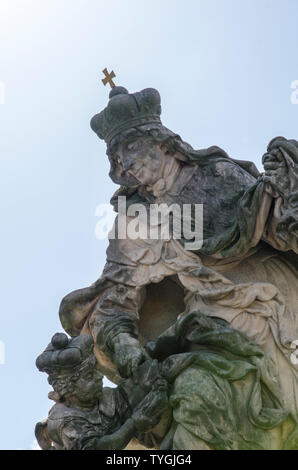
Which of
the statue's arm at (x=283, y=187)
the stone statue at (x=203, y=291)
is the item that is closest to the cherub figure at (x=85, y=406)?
the stone statue at (x=203, y=291)

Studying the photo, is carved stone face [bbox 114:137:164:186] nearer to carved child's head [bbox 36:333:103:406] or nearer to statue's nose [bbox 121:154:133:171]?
statue's nose [bbox 121:154:133:171]

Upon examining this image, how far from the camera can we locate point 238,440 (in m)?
7.85

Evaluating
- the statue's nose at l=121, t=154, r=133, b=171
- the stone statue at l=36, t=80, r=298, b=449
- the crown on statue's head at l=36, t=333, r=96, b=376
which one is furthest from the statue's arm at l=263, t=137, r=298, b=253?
the crown on statue's head at l=36, t=333, r=96, b=376

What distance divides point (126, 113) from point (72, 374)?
2518 millimetres

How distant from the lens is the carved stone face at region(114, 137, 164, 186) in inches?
377

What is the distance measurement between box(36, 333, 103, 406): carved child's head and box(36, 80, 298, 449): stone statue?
0.38m

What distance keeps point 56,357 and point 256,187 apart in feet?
6.41

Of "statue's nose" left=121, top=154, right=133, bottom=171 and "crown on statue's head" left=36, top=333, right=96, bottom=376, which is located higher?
"statue's nose" left=121, top=154, right=133, bottom=171

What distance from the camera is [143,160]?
959 centimetres

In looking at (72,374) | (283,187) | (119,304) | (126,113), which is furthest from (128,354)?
(126,113)

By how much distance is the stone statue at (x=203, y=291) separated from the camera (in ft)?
26.4
